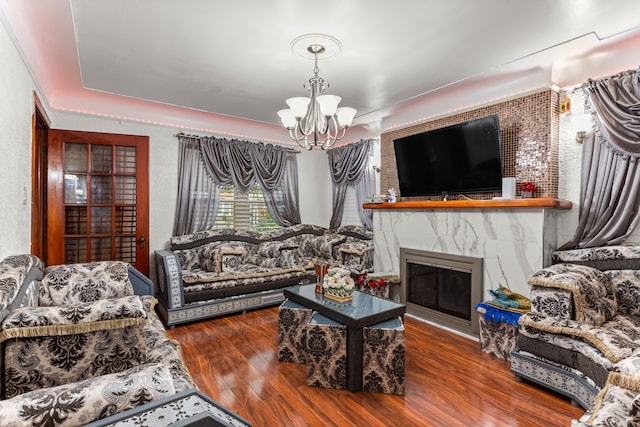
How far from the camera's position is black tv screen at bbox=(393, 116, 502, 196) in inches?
130

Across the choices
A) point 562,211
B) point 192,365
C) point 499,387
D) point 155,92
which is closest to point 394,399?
point 499,387

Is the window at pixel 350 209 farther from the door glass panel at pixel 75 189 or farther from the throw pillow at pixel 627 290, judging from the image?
the door glass panel at pixel 75 189

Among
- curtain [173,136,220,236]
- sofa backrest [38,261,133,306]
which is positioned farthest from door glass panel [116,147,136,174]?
sofa backrest [38,261,133,306]

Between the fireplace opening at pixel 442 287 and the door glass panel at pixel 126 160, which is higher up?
the door glass panel at pixel 126 160

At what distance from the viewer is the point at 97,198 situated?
3.94 m

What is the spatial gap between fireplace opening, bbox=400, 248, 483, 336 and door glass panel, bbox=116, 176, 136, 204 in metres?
3.47

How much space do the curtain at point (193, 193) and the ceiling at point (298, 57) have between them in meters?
0.78

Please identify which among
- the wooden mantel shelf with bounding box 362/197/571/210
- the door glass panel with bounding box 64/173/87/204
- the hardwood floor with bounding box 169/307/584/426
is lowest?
the hardwood floor with bounding box 169/307/584/426

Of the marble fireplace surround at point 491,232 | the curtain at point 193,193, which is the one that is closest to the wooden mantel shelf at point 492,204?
the marble fireplace surround at point 491,232

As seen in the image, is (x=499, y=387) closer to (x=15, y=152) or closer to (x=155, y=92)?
(x=15, y=152)

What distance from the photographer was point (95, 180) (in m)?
3.93

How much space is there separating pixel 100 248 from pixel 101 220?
0.34 metres

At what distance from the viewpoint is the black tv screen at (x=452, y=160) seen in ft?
10.9

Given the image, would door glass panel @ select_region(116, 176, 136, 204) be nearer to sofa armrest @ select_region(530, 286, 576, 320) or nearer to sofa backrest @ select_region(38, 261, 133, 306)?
sofa backrest @ select_region(38, 261, 133, 306)
